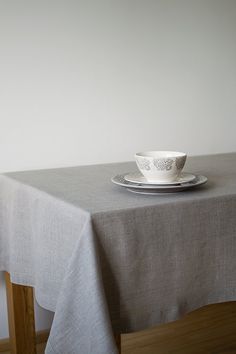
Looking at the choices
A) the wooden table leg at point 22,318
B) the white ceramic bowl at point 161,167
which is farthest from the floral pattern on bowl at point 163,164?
the wooden table leg at point 22,318

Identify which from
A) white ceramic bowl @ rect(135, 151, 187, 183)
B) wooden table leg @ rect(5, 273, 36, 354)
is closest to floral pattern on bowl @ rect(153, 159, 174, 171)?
white ceramic bowl @ rect(135, 151, 187, 183)

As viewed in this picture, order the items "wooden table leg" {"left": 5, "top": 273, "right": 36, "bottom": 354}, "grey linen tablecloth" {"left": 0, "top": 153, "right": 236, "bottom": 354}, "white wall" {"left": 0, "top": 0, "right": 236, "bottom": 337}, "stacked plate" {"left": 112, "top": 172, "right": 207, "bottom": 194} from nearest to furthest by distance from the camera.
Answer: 1. "grey linen tablecloth" {"left": 0, "top": 153, "right": 236, "bottom": 354}
2. "stacked plate" {"left": 112, "top": 172, "right": 207, "bottom": 194}
3. "wooden table leg" {"left": 5, "top": 273, "right": 36, "bottom": 354}
4. "white wall" {"left": 0, "top": 0, "right": 236, "bottom": 337}

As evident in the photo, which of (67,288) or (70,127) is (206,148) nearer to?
(70,127)

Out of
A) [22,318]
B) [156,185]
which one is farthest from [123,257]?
[22,318]

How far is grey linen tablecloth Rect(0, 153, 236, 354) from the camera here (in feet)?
2.73

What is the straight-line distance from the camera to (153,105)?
1687 mm

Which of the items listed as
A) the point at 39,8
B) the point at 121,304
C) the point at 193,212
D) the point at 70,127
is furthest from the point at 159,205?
the point at 39,8

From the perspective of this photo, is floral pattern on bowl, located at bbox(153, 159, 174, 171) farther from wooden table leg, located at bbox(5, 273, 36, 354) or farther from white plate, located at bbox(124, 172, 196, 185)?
wooden table leg, located at bbox(5, 273, 36, 354)

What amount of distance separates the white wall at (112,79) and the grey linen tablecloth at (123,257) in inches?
18.3

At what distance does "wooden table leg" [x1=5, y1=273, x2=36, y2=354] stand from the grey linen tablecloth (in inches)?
11.9

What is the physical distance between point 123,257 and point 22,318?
0.62 meters

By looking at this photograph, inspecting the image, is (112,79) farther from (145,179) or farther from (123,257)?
(123,257)

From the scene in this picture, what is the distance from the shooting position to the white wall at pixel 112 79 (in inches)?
56.9

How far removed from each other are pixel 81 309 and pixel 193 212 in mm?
275
